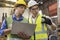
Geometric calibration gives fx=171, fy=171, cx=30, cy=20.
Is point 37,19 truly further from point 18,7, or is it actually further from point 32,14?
point 18,7

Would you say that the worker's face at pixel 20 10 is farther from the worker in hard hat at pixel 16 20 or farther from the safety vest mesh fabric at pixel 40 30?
the safety vest mesh fabric at pixel 40 30

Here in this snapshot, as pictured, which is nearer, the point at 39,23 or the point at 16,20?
the point at 16,20

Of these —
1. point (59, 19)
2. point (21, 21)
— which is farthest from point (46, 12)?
point (21, 21)

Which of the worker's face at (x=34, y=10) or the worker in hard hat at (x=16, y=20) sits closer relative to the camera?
the worker in hard hat at (x=16, y=20)

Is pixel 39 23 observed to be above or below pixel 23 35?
above

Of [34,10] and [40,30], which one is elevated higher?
[34,10]

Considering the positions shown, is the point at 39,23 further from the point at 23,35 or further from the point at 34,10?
the point at 23,35

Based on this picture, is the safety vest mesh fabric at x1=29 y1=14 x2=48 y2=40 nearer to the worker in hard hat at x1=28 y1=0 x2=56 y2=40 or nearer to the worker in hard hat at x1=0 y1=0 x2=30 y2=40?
the worker in hard hat at x1=28 y1=0 x2=56 y2=40

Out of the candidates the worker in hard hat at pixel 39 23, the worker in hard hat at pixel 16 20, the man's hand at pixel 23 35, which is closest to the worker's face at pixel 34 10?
the worker in hard hat at pixel 39 23

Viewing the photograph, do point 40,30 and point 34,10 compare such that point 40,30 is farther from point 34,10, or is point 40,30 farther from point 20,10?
point 20,10

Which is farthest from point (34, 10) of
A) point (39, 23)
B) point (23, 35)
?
point (23, 35)

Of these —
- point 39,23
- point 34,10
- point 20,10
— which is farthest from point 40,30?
point 20,10

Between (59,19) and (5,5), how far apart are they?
102 cm

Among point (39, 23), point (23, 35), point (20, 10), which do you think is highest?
point (20, 10)
